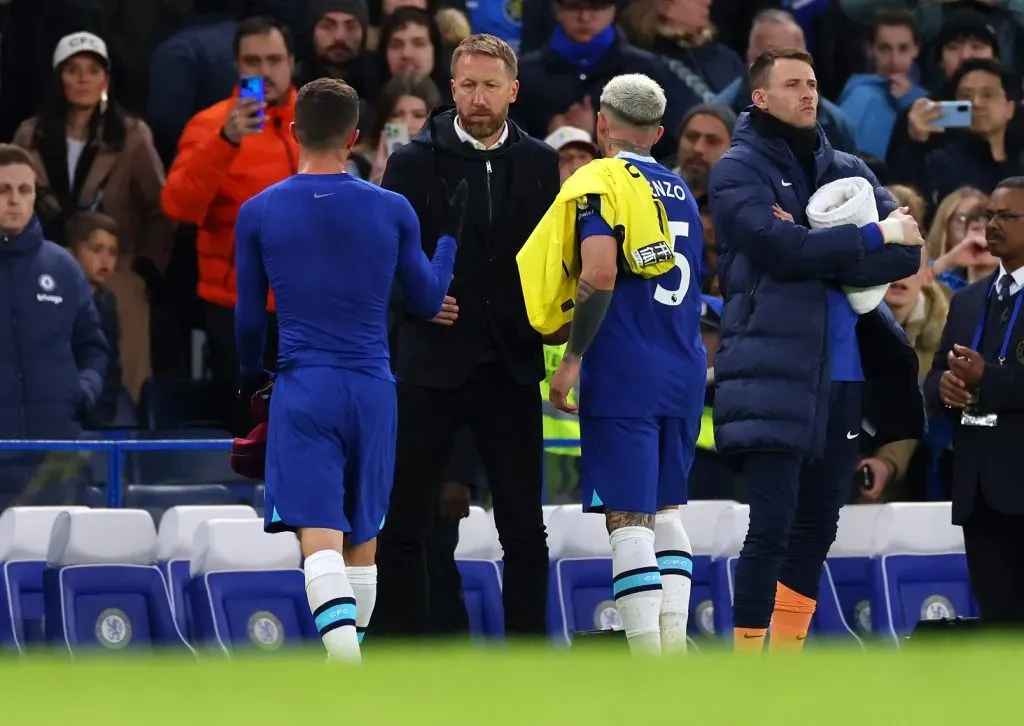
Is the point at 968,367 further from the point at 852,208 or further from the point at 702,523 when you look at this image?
the point at 702,523

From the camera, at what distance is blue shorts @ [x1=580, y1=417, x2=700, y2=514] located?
848cm

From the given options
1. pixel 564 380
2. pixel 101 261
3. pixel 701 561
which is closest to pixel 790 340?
pixel 564 380

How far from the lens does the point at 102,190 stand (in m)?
12.3

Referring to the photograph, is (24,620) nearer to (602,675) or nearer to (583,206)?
(583,206)

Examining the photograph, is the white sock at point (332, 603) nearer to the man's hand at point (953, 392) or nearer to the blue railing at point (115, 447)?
the blue railing at point (115, 447)

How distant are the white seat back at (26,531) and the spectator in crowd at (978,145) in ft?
19.5

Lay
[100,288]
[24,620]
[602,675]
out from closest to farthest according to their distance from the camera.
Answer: [602,675]
[24,620]
[100,288]

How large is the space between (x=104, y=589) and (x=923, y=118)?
240 inches

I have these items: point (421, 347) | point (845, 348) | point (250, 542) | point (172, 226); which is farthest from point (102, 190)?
point (845, 348)

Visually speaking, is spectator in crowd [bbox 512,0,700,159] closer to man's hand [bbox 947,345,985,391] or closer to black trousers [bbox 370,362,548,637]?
man's hand [bbox 947,345,985,391]

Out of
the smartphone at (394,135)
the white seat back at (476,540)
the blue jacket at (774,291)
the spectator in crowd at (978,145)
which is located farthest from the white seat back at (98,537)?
the spectator in crowd at (978,145)

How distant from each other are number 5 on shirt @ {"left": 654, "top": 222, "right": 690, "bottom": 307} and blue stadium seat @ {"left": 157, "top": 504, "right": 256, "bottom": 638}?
Answer: 2606 millimetres

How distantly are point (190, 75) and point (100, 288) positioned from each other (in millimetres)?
1295

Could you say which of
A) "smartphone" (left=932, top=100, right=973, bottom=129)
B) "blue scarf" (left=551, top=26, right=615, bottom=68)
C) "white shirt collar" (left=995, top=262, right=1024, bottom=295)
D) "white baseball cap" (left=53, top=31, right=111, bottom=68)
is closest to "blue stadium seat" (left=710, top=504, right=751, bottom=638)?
"white shirt collar" (left=995, top=262, right=1024, bottom=295)
